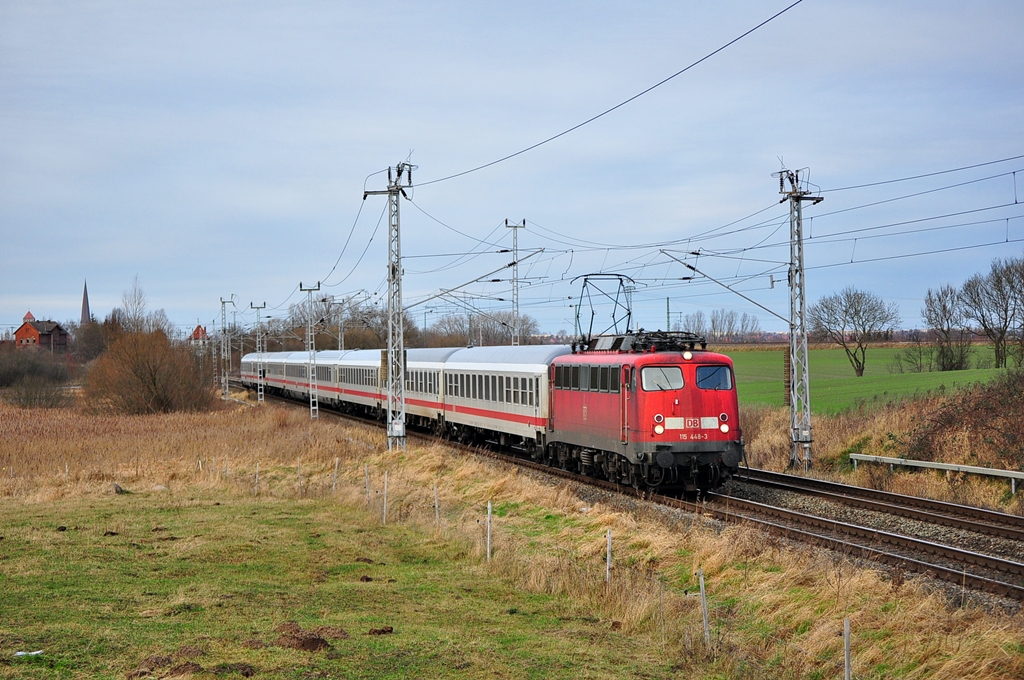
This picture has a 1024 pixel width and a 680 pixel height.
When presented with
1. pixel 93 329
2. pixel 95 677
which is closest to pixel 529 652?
pixel 95 677

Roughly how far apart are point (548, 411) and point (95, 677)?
60.3 feet

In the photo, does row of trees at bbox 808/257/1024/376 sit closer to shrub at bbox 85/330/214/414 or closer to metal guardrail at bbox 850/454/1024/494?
metal guardrail at bbox 850/454/1024/494

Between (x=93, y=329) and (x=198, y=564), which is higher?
(x=93, y=329)

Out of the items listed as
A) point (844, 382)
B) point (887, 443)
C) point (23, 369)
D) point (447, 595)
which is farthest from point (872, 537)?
point (23, 369)

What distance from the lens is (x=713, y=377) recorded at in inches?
820

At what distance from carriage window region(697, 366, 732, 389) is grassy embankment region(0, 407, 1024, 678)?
12.8ft

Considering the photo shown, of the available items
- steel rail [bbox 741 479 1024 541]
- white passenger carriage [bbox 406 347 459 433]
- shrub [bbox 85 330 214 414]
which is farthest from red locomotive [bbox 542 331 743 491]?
shrub [bbox 85 330 214 414]

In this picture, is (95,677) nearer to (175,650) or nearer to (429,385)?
(175,650)

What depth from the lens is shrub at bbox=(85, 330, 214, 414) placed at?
191 ft

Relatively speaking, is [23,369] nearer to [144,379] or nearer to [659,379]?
[144,379]

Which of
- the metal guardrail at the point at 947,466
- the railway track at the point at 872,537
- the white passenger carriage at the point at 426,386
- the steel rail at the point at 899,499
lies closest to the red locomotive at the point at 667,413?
the railway track at the point at 872,537

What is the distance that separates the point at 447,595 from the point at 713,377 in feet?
31.9

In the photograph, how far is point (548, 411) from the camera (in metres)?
26.8

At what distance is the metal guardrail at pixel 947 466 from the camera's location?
2001 cm
